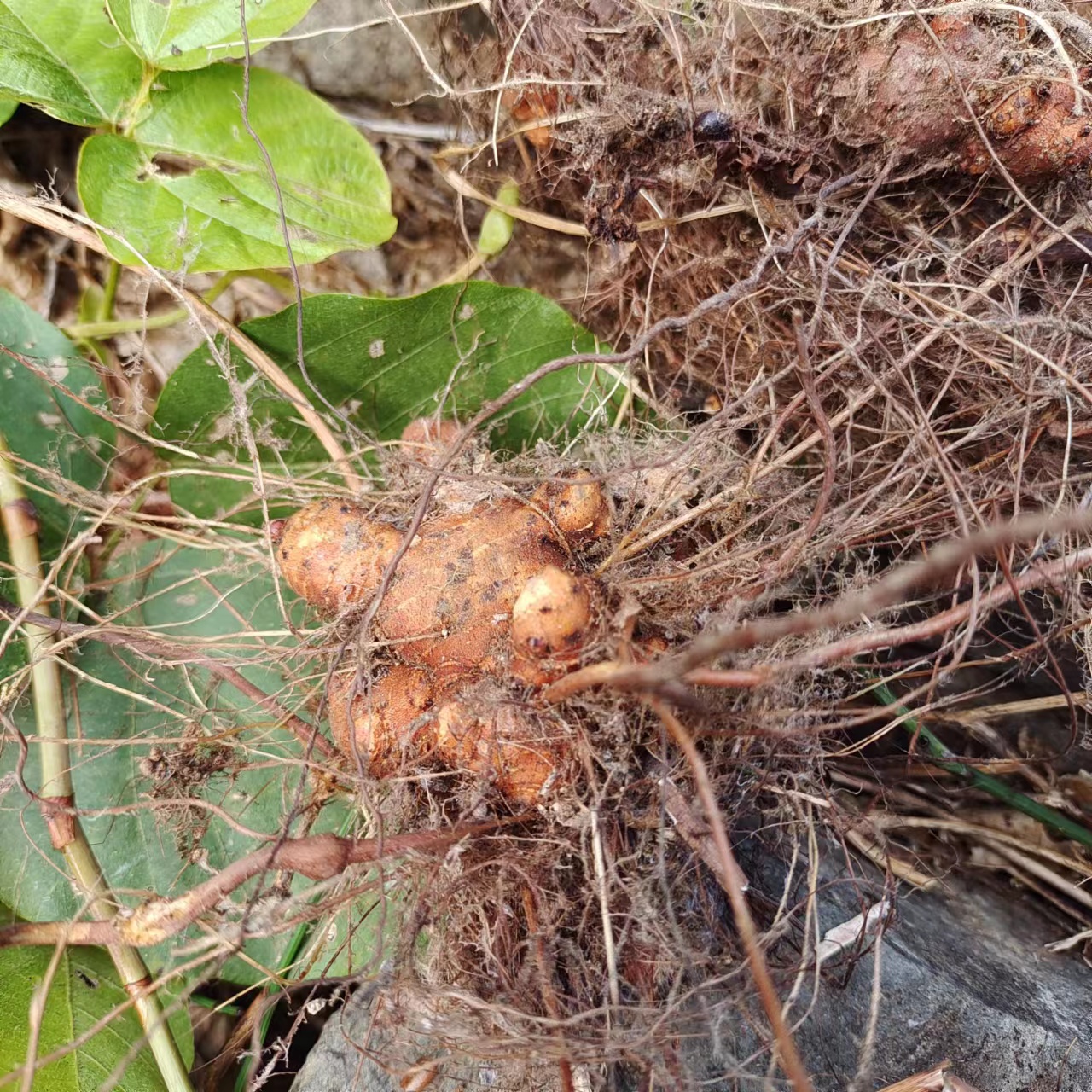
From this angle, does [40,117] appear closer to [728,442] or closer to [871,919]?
[728,442]

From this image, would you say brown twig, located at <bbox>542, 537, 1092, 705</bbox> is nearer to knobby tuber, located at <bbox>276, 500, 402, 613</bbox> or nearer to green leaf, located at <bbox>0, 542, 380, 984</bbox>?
knobby tuber, located at <bbox>276, 500, 402, 613</bbox>

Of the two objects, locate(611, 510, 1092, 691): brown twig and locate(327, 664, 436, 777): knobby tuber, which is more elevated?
locate(611, 510, 1092, 691): brown twig

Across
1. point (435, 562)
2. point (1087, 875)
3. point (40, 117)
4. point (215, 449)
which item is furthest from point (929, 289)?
point (40, 117)

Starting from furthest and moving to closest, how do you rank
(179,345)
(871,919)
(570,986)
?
(179,345)
(871,919)
(570,986)

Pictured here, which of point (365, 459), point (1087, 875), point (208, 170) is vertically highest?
point (208, 170)

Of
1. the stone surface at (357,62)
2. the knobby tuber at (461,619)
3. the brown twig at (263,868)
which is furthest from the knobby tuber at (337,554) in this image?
the stone surface at (357,62)

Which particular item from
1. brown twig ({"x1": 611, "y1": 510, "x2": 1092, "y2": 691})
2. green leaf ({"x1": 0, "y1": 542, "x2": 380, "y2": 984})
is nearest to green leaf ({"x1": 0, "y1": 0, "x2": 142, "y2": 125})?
green leaf ({"x1": 0, "y1": 542, "x2": 380, "y2": 984})
